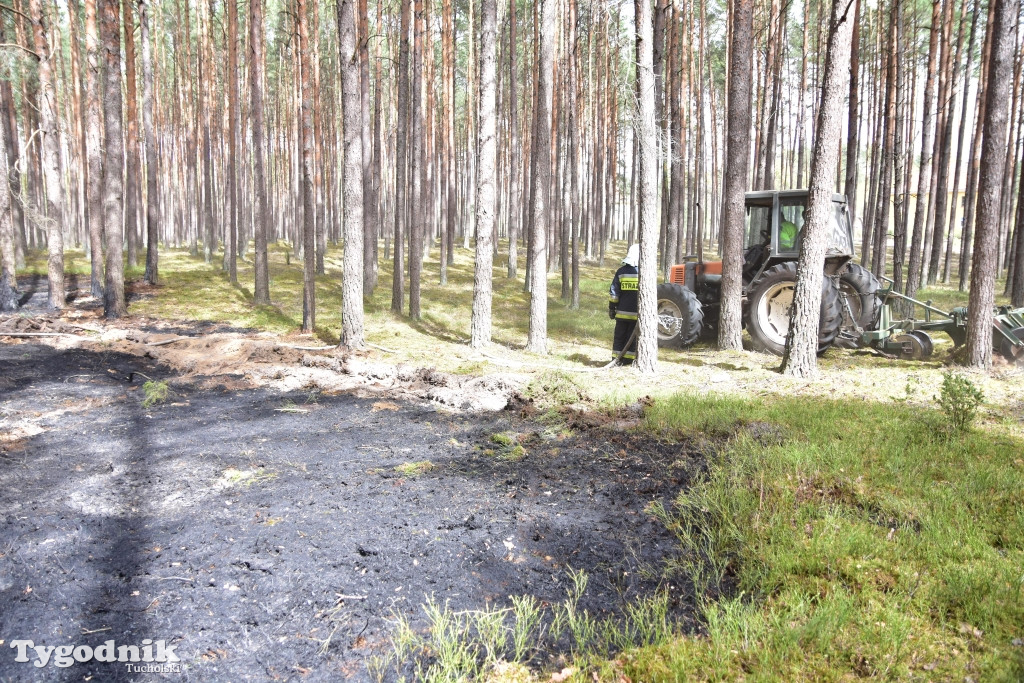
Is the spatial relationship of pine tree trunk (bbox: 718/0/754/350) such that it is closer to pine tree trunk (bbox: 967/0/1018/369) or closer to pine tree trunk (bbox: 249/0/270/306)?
pine tree trunk (bbox: 967/0/1018/369)

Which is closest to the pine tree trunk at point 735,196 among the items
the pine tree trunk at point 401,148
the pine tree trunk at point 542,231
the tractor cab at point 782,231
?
the tractor cab at point 782,231

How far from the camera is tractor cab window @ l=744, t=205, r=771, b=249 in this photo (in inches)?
420

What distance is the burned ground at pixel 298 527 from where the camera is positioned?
119 inches

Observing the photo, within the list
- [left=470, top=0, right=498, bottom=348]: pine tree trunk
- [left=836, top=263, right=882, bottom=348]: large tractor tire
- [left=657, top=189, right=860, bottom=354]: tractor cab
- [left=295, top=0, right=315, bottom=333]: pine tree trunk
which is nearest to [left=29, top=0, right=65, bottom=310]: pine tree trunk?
[left=295, top=0, right=315, bottom=333]: pine tree trunk

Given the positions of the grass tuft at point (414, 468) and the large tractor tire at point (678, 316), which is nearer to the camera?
the grass tuft at point (414, 468)

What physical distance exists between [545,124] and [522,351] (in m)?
4.61

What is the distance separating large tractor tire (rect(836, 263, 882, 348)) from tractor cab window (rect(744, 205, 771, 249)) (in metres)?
1.45

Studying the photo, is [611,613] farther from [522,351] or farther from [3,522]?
[522,351]

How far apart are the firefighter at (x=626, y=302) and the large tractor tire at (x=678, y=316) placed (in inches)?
70.9

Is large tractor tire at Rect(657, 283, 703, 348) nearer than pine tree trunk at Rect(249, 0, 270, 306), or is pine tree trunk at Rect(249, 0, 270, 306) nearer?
large tractor tire at Rect(657, 283, 703, 348)

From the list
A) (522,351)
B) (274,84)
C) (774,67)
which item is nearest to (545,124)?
(522,351)

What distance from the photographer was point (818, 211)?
8.02 meters

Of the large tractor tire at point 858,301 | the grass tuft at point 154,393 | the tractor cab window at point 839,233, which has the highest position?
the tractor cab window at point 839,233

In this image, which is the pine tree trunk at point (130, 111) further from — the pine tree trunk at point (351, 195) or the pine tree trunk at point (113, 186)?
the pine tree trunk at point (351, 195)
